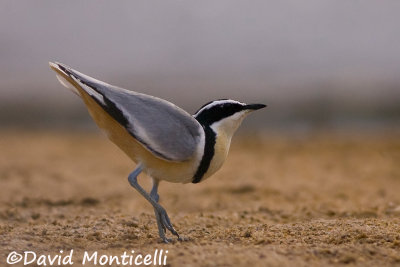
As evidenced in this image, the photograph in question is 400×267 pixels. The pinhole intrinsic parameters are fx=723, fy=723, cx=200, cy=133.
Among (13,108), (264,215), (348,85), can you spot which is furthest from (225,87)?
(264,215)

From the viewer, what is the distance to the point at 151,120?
5.51 metres

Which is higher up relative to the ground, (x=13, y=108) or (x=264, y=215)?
(x=13, y=108)

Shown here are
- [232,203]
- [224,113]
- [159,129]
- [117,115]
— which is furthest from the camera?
[232,203]

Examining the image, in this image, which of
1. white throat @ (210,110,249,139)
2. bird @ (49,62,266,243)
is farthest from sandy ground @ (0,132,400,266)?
white throat @ (210,110,249,139)

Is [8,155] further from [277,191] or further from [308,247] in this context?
[308,247]

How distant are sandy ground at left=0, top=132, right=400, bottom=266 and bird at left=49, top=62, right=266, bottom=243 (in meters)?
0.56

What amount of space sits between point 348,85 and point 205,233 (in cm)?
1543

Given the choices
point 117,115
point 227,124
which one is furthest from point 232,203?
point 117,115

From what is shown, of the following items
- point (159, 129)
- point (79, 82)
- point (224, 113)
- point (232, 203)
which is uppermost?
point (79, 82)

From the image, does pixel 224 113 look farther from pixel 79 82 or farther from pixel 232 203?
pixel 232 203

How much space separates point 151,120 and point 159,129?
0.31ft

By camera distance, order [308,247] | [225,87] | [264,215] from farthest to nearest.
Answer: [225,87] → [264,215] → [308,247]

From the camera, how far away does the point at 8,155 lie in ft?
41.8

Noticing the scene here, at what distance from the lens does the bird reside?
5.40 metres
